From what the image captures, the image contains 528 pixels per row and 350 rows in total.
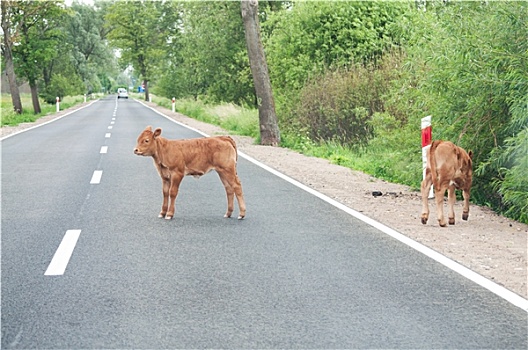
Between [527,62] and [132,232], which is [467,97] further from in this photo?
[132,232]

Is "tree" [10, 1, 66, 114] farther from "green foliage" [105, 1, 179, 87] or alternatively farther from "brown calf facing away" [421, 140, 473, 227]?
"brown calf facing away" [421, 140, 473, 227]

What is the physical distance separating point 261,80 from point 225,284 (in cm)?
1705

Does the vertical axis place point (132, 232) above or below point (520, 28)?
below

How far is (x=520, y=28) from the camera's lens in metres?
8.97

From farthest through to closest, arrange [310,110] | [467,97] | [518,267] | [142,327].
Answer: [310,110] → [467,97] → [518,267] → [142,327]

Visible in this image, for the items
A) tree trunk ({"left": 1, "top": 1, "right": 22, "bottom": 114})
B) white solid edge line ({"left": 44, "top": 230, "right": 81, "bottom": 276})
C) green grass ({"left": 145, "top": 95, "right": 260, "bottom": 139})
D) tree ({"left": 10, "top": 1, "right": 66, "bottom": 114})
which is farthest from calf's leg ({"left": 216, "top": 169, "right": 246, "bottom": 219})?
tree ({"left": 10, "top": 1, "right": 66, "bottom": 114})

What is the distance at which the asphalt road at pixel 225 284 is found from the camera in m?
4.61

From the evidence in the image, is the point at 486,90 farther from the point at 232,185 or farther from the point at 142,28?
the point at 142,28

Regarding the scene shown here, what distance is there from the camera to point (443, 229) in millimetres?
8422

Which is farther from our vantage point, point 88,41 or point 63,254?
point 88,41

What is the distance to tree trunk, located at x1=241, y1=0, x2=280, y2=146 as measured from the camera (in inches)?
869

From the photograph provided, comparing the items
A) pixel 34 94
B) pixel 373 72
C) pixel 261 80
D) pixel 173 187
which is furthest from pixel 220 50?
pixel 173 187

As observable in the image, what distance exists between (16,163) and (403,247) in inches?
442

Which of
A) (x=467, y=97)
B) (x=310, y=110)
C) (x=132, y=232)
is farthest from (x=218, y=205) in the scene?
(x=310, y=110)
